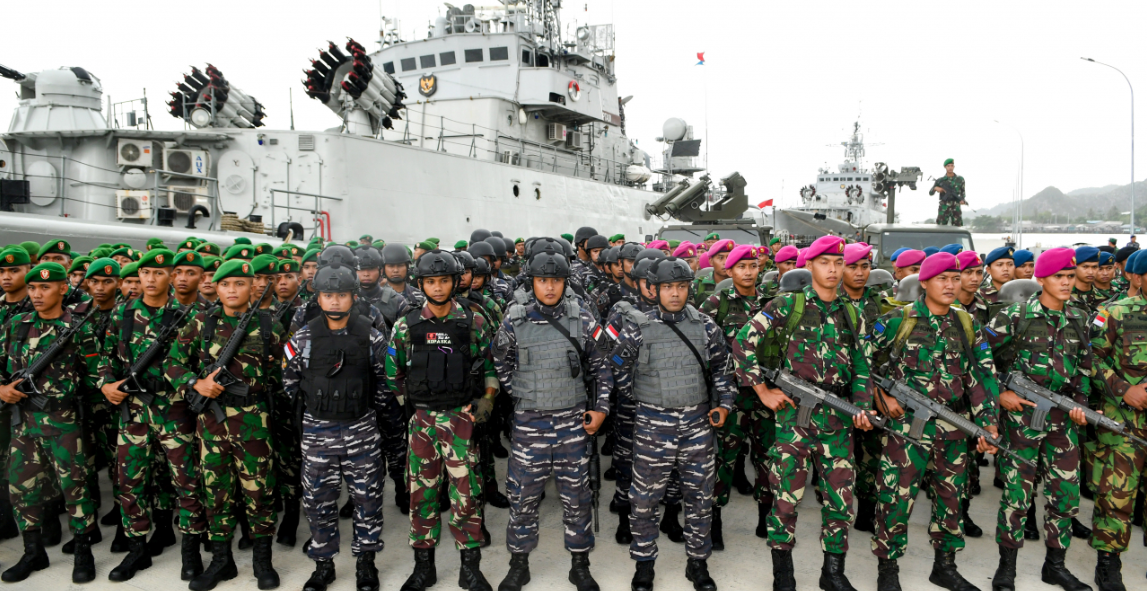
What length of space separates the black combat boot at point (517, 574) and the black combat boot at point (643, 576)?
23.9 inches

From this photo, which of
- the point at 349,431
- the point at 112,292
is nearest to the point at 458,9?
the point at 112,292

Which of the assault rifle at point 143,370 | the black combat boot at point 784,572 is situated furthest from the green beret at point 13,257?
the black combat boot at point 784,572

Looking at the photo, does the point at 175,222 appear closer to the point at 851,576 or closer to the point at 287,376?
the point at 287,376

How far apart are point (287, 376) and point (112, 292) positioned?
1755 millimetres

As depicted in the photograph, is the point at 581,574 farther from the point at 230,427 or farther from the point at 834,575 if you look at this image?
the point at 230,427

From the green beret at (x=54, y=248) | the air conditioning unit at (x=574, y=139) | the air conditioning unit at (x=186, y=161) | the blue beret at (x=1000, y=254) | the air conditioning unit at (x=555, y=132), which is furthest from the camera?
the air conditioning unit at (x=574, y=139)

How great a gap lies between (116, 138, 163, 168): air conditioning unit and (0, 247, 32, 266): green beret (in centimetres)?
706

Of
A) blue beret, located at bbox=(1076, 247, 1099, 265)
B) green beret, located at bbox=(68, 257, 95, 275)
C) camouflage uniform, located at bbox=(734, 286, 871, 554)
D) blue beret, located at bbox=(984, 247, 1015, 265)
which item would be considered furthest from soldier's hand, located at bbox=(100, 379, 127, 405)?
blue beret, located at bbox=(984, 247, 1015, 265)

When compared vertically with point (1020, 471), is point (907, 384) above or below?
above

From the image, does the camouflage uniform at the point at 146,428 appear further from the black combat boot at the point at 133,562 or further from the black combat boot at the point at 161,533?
the black combat boot at the point at 161,533

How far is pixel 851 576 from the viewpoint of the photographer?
12.8ft

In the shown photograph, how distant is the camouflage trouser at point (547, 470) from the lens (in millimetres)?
3695

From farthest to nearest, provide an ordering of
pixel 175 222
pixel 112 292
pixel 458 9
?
pixel 458 9 < pixel 175 222 < pixel 112 292

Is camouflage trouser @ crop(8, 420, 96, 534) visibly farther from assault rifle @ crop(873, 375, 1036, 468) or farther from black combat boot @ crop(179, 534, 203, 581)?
assault rifle @ crop(873, 375, 1036, 468)
